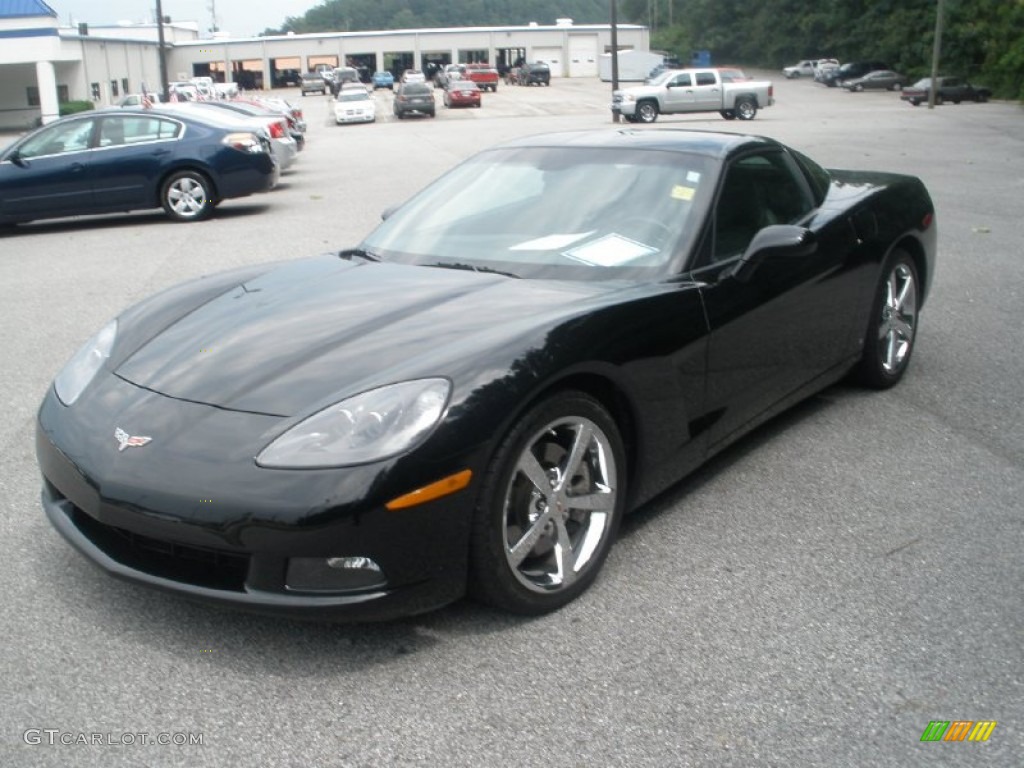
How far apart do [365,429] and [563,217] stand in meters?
1.67

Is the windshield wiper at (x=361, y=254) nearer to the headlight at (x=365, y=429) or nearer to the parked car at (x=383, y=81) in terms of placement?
the headlight at (x=365, y=429)

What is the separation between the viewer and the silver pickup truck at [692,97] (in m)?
40.9

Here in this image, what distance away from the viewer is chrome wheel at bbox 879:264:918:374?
18.1 ft

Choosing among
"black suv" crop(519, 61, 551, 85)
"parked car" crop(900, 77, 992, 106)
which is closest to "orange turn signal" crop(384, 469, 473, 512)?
"parked car" crop(900, 77, 992, 106)

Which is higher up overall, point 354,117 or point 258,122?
point 258,122

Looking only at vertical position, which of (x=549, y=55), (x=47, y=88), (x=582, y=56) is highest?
(x=549, y=55)

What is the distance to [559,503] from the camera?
3350mm

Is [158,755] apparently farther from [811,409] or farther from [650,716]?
[811,409]

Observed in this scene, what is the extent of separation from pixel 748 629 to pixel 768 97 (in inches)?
1616

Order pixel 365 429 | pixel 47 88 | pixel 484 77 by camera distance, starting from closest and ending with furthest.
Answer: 1. pixel 365 429
2. pixel 47 88
3. pixel 484 77

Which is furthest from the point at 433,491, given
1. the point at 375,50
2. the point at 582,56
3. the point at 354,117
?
the point at 375,50

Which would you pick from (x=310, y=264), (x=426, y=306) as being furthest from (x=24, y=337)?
(x=426, y=306)

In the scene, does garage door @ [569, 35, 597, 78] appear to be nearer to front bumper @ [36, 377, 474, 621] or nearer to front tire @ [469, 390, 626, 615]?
front tire @ [469, 390, 626, 615]

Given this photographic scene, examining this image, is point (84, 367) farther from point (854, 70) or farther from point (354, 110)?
point (854, 70)
